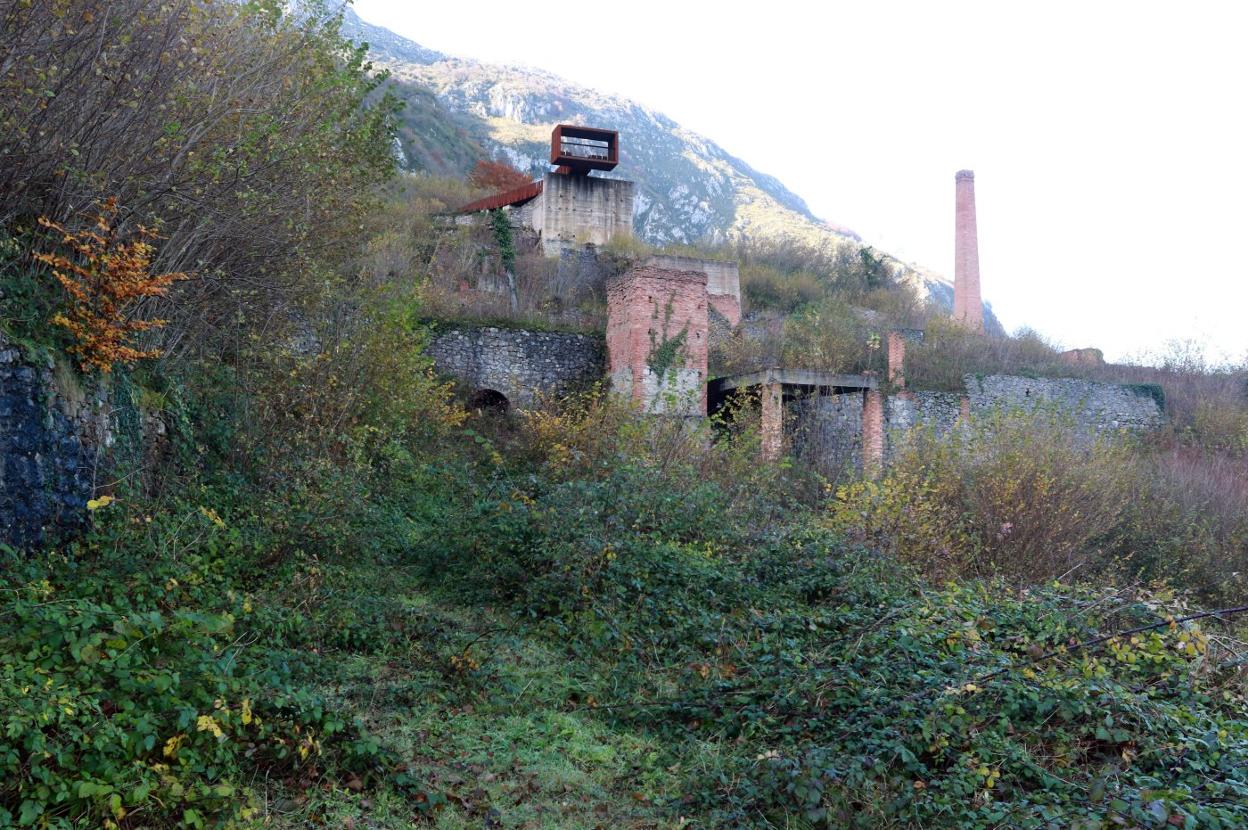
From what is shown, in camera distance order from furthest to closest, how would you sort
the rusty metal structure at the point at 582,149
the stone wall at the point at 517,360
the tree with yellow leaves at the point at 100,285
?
1. the rusty metal structure at the point at 582,149
2. the stone wall at the point at 517,360
3. the tree with yellow leaves at the point at 100,285

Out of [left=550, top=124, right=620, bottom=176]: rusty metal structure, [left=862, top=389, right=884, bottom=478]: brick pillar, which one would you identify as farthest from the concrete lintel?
[left=550, top=124, right=620, bottom=176]: rusty metal structure

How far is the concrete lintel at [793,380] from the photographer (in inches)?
659

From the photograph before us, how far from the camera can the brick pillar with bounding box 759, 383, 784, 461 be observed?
16.0 metres

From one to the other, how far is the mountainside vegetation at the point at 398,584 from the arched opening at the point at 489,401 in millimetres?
5268

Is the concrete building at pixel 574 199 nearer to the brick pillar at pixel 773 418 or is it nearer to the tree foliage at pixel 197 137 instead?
the brick pillar at pixel 773 418

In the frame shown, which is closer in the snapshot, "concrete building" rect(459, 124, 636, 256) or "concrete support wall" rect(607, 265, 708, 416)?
"concrete support wall" rect(607, 265, 708, 416)

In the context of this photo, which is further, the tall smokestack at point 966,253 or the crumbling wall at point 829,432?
the tall smokestack at point 966,253

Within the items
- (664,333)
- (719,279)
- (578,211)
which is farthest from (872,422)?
(578,211)

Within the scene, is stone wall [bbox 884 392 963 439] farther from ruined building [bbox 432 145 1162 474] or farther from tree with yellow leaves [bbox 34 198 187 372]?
tree with yellow leaves [bbox 34 198 187 372]

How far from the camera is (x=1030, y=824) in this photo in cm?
393

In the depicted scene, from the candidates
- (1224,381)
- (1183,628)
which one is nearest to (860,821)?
→ (1183,628)

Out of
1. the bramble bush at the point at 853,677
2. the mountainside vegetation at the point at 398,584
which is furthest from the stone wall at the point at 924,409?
the bramble bush at the point at 853,677

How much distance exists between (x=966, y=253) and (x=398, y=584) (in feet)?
106

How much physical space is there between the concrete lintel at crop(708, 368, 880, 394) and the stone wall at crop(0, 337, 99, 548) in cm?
1226
